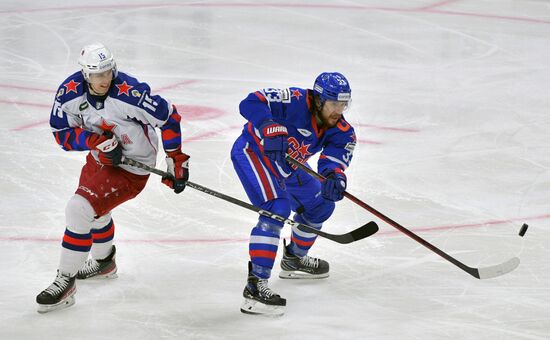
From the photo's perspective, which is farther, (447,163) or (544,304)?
(447,163)

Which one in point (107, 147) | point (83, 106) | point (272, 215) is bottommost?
point (272, 215)

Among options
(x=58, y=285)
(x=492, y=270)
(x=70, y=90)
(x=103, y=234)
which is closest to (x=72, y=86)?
(x=70, y=90)

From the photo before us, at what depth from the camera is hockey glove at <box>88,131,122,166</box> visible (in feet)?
12.4

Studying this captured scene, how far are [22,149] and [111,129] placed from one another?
199 cm

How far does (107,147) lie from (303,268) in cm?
112

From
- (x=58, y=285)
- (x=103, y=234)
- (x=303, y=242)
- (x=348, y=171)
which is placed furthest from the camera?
(x=348, y=171)

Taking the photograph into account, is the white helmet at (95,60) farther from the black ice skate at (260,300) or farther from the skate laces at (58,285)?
the black ice skate at (260,300)

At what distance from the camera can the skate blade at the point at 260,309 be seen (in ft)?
12.8

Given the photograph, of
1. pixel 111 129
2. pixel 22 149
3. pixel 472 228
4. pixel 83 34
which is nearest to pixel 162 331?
pixel 111 129

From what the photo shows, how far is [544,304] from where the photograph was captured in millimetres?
4059

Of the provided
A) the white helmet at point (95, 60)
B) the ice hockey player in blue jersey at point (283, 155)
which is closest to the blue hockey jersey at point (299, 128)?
the ice hockey player in blue jersey at point (283, 155)

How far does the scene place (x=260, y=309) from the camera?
3908mm

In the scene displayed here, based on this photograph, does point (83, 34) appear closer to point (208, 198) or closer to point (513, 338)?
point (208, 198)

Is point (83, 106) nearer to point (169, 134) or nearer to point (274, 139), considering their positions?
point (169, 134)
